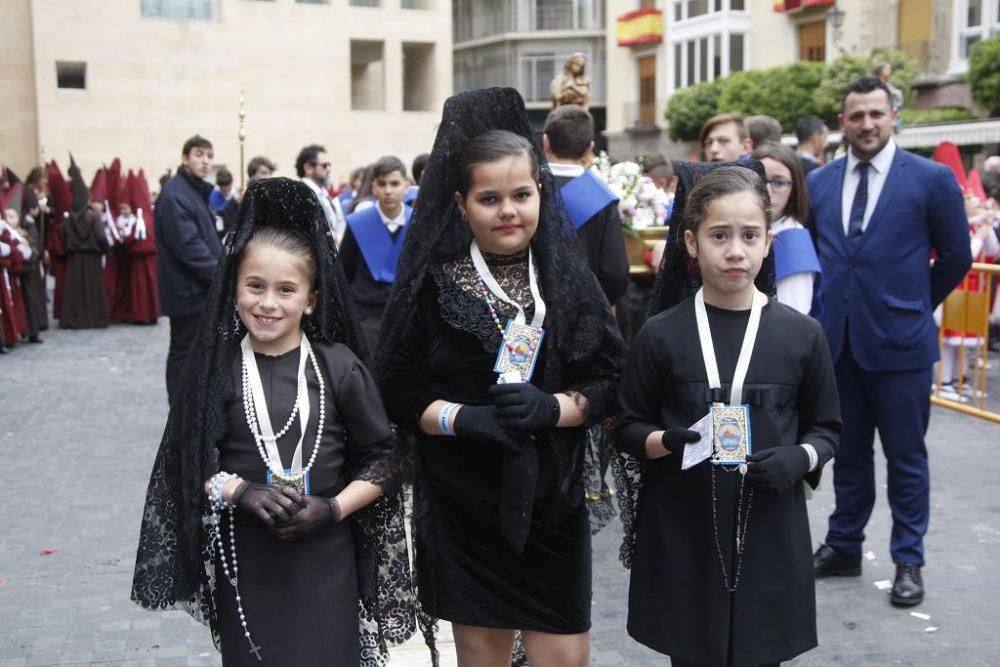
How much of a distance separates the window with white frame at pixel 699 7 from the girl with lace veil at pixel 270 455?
43224mm

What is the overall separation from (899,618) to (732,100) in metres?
35.4

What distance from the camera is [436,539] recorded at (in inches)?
124

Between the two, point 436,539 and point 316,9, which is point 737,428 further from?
point 316,9

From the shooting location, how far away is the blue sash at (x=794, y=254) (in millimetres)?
4570

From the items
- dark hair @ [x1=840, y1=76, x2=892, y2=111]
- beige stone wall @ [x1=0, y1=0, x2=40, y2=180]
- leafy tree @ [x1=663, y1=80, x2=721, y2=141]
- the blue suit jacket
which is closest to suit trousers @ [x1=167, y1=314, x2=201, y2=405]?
the blue suit jacket

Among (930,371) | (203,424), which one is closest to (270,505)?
(203,424)

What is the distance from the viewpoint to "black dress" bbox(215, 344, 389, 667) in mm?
2861

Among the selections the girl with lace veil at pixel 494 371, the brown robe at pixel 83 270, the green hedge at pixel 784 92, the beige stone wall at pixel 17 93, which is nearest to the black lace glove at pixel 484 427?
the girl with lace veil at pixel 494 371

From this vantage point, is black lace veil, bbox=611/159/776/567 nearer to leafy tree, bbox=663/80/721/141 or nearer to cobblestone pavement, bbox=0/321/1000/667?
cobblestone pavement, bbox=0/321/1000/667

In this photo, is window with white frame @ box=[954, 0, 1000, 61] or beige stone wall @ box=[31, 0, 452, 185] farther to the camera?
beige stone wall @ box=[31, 0, 452, 185]

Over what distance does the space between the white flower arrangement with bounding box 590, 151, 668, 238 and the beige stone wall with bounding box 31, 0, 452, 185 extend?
29795 millimetres

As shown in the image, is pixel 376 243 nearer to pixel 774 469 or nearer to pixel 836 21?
pixel 774 469

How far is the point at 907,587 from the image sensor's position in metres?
5.00

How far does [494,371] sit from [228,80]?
1374 inches
